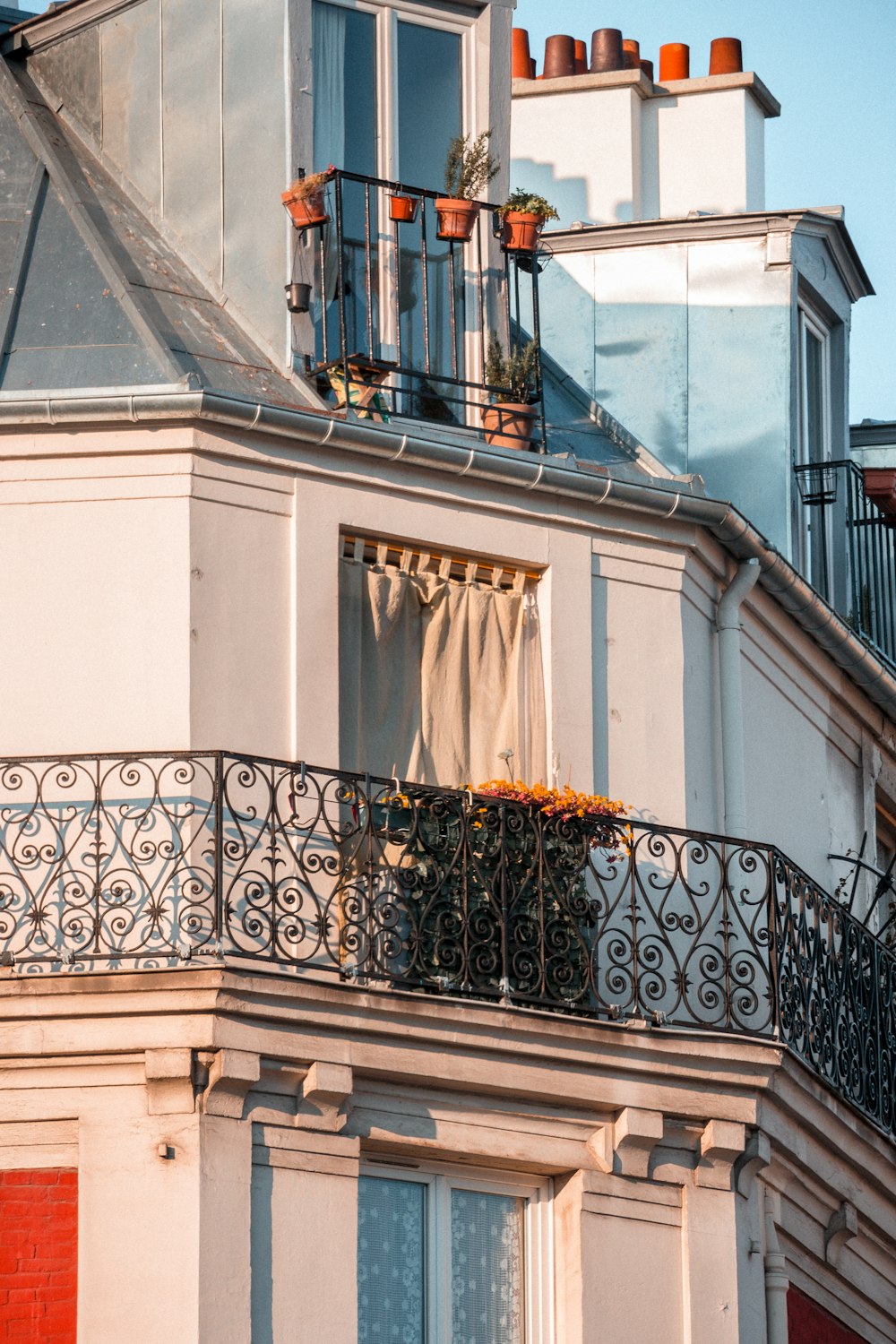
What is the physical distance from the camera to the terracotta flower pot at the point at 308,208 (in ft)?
50.3

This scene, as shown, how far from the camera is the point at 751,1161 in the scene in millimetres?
14562

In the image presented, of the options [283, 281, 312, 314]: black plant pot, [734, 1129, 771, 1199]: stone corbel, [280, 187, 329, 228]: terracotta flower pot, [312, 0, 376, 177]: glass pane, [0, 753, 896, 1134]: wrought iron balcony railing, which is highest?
[312, 0, 376, 177]: glass pane

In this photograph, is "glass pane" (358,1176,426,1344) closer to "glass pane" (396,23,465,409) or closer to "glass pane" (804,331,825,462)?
"glass pane" (396,23,465,409)

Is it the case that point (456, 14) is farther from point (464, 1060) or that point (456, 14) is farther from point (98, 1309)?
point (98, 1309)

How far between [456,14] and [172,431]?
11.8 feet

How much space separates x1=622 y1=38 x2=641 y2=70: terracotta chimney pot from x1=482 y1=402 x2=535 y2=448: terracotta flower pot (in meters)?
6.11

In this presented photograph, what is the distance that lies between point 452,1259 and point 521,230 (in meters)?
5.69

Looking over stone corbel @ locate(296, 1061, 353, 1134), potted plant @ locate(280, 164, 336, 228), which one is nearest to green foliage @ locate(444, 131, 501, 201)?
potted plant @ locate(280, 164, 336, 228)

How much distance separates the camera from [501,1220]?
1414 cm

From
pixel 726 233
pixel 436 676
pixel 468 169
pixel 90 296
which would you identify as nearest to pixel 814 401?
pixel 726 233

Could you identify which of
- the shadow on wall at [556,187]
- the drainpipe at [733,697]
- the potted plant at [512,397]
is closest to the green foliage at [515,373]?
the potted plant at [512,397]

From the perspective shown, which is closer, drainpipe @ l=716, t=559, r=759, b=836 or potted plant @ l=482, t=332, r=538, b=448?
potted plant @ l=482, t=332, r=538, b=448

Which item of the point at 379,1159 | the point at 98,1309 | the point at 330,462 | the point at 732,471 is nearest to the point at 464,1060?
the point at 379,1159

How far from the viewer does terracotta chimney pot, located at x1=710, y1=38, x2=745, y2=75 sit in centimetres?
2072
